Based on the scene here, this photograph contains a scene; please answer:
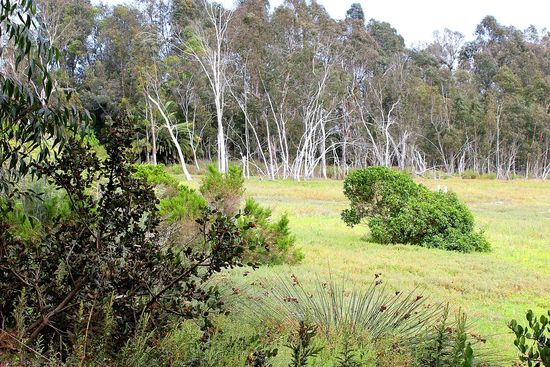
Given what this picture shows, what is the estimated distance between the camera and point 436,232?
1182cm

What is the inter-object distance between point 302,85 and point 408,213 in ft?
95.6

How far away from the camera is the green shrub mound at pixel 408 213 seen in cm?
1157

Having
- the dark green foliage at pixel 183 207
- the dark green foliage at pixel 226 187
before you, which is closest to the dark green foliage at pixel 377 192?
the dark green foliage at pixel 226 187

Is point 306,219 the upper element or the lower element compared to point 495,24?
lower

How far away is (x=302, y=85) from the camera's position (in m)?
40.0

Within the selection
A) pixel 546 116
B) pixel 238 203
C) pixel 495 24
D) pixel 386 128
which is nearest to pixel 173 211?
pixel 238 203

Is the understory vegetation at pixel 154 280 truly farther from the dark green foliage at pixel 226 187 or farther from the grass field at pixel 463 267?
the dark green foliage at pixel 226 187

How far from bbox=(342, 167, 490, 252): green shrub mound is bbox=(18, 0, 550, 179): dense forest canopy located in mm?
22031

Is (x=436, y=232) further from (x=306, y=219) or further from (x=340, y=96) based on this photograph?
(x=340, y=96)

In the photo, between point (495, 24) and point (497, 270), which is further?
point (495, 24)

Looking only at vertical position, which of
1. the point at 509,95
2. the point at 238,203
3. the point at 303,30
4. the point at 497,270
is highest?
the point at 303,30

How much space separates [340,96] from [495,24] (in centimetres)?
2530

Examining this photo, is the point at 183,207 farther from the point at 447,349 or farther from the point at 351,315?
the point at 447,349

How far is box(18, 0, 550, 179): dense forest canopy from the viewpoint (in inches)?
1495
